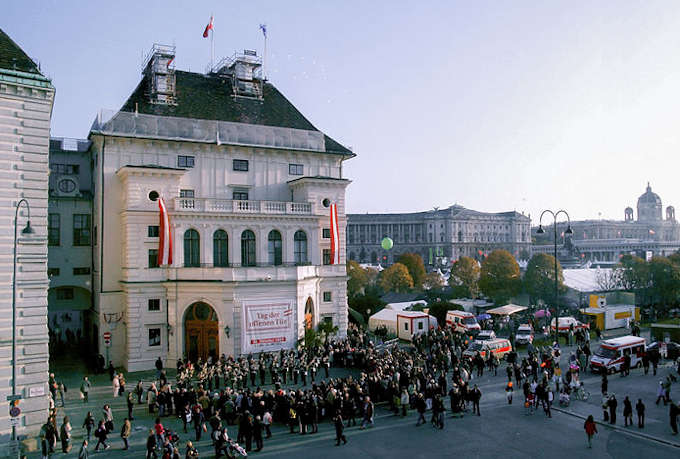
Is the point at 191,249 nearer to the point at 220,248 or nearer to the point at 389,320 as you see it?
the point at 220,248

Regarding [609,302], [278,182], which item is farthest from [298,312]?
[609,302]

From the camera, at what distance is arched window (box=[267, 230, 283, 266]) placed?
40.2m

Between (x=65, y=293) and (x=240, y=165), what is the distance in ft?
53.8

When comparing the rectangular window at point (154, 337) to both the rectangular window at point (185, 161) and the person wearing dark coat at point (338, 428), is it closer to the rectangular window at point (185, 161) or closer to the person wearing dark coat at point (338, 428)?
the rectangular window at point (185, 161)

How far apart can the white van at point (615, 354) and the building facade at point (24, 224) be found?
2734 centimetres

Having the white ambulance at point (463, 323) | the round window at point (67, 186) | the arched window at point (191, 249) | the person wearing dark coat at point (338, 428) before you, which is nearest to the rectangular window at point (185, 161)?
the arched window at point (191, 249)

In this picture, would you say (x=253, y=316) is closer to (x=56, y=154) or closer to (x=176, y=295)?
(x=176, y=295)

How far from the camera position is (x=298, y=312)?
119 ft

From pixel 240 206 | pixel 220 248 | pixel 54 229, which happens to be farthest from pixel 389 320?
pixel 54 229

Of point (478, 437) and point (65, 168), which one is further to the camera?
point (65, 168)

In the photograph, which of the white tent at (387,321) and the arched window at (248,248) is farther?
the white tent at (387,321)

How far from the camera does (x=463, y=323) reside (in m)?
44.7

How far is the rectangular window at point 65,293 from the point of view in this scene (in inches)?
1604

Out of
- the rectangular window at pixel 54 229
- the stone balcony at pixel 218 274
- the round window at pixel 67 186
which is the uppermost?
the round window at pixel 67 186
